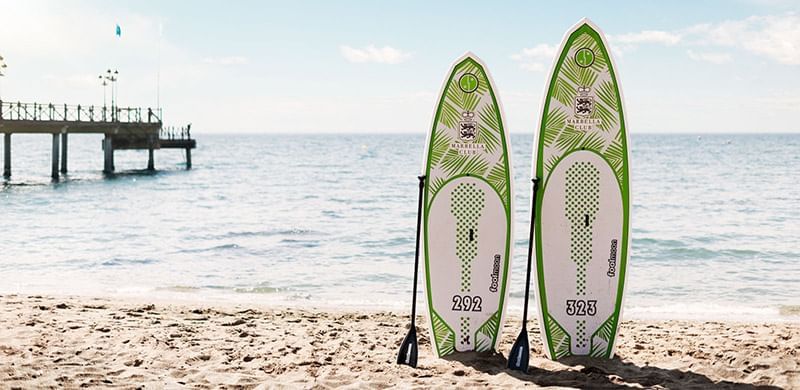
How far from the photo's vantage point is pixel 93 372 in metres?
5.00

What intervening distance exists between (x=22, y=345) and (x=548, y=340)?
3767mm

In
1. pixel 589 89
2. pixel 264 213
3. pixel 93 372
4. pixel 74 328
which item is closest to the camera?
pixel 93 372

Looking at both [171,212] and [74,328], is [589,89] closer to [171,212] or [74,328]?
[74,328]

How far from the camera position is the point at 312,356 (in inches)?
223

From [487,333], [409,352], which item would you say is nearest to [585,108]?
[487,333]

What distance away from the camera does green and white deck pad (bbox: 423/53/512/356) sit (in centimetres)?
→ 557

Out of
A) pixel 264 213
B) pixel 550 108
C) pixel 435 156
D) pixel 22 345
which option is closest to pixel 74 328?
pixel 22 345

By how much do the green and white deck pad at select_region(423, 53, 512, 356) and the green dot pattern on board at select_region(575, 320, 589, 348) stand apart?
544 mm

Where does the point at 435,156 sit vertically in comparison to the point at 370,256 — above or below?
above

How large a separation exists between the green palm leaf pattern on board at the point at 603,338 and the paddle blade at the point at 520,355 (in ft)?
2.06

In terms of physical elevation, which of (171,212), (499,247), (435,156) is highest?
(435,156)

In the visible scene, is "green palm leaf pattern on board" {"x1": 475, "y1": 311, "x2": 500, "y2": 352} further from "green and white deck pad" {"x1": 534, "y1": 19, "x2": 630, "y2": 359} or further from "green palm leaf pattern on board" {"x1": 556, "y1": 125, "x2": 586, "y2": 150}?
"green palm leaf pattern on board" {"x1": 556, "y1": 125, "x2": 586, "y2": 150}

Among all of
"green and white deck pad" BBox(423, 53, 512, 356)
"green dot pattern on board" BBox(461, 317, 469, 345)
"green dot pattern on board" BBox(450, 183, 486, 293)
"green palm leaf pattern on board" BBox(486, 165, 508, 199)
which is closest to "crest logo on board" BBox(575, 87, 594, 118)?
"green and white deck pad" BBox(423, 53, 512, 356)

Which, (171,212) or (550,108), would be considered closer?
(550,108)
